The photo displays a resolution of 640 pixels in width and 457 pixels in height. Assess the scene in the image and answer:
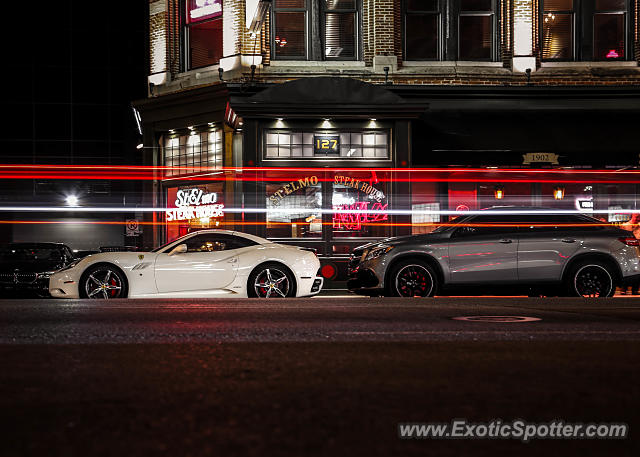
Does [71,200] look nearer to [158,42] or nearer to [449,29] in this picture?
[158,42]

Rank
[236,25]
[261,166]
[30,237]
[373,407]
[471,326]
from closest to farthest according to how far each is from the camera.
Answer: [373,407], [471,326], [261,166], [236,25], [30,237]

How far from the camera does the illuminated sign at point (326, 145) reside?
18.8 meters

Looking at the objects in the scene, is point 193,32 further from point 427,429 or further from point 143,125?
point 427,429

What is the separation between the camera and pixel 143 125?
22250mm

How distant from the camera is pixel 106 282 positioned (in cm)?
1245

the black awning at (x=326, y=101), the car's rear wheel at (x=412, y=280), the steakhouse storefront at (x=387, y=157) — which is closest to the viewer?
the car's rear wheel at (x=412, y=280)

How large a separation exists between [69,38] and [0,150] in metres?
7.54

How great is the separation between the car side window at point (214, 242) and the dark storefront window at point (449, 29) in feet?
31.5

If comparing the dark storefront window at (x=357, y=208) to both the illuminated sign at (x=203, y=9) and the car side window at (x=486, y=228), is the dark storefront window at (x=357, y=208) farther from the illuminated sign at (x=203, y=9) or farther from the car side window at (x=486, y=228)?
the illuminated sign at (x=203, y=9)

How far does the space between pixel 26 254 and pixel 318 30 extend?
385 inches

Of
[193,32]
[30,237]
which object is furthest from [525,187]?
[30,237]

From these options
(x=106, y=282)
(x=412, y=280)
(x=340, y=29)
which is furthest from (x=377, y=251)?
(x=340, y=29)

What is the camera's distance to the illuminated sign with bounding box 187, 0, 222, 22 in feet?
67.3

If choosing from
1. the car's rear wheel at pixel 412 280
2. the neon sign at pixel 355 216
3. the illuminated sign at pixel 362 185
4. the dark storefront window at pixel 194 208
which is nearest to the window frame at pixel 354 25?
the illuminated sign at pixel 362 185
